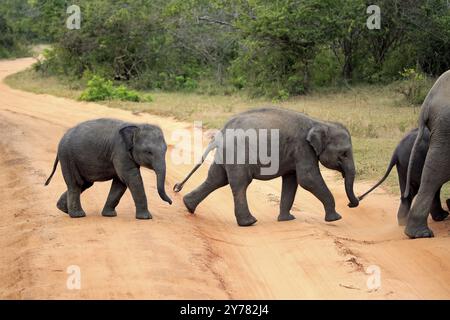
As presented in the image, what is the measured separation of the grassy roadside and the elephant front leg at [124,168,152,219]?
12.9ft

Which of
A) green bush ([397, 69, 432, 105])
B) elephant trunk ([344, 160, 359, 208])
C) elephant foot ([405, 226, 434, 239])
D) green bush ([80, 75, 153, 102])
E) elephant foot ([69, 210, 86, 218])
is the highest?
elephant trunk ([344, 160, 359, 208])

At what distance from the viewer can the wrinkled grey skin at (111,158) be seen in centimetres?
965

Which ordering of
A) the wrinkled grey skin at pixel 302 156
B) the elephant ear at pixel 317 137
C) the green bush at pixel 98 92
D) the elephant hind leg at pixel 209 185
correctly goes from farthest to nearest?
1. the green bush at pixel 98 92
2. the elephant hind leg at pixel 209 185
3. the wrinkled grey skin at pixel 302 156
4. the elephant ear at pixel 317 137

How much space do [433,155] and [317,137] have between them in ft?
4.86

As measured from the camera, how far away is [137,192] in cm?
967

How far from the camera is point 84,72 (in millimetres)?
28188

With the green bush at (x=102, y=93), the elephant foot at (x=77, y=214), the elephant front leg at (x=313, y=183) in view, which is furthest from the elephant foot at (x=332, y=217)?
the green bush at (x=102, y=93)

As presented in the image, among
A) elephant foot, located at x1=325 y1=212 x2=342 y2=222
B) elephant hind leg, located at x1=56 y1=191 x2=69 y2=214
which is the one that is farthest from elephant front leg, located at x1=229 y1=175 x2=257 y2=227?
elephant hind leg, located at x1=56 y1=191 x2=69 y2=214

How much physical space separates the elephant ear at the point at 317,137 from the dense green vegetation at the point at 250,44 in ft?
36.7

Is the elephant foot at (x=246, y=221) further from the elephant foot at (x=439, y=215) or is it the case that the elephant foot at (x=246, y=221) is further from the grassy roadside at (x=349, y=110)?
the grassy roadside at (x=349, y=110)

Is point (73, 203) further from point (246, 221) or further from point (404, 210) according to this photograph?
point (404, 210)

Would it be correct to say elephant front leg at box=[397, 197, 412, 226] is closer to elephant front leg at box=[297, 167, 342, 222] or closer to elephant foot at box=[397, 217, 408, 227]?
elephant foot at box=[397, 217, 408, 227]

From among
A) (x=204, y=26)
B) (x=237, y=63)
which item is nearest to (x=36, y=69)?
(x=204, y=26)

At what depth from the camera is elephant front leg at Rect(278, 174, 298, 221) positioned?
10203mm
